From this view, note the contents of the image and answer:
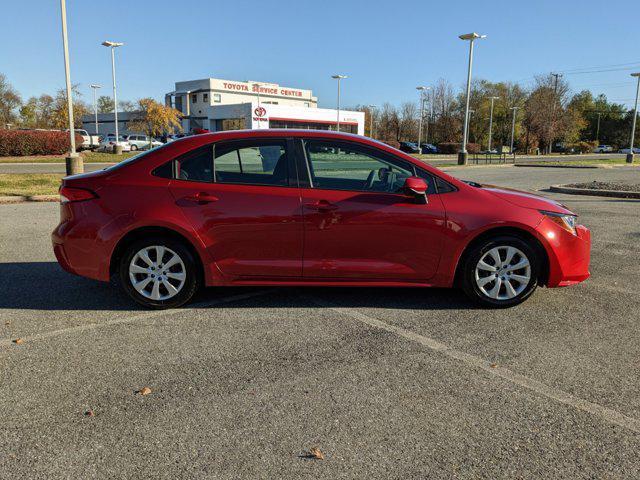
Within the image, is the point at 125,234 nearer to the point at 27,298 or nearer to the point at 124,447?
the point at 27,298

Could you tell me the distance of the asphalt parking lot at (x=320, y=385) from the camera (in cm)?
253

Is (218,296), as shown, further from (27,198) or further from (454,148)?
(454,148)

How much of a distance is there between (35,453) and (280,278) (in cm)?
247

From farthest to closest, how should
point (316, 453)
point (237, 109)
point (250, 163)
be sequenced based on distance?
point (237, 109) → point (250, 163) → point (316, 453)

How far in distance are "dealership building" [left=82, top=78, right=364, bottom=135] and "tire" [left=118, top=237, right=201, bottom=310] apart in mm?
58923

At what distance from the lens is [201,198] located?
14.8ft

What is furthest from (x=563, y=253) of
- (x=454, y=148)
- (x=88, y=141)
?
(x=454, y=148)

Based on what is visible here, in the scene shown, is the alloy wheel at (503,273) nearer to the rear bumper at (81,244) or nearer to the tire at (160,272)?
the tire at (160,272)

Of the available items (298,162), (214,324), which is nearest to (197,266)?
(214,324)

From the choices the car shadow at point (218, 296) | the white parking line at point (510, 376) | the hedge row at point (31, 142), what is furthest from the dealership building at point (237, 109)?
the white parking line at point (510, 376)

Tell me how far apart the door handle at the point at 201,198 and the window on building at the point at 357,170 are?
Result: 2.95 feet

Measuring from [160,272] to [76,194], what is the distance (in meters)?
1.02

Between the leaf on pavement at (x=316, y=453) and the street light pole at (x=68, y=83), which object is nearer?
the leaf on pavement at (x=316, y=453)

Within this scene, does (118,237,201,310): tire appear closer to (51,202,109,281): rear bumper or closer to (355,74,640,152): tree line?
(51,202,109,281): rear bumper
